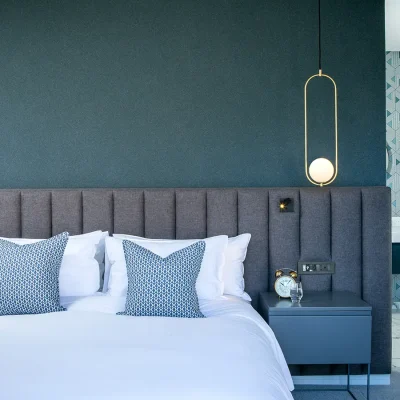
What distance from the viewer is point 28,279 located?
265 centimetres

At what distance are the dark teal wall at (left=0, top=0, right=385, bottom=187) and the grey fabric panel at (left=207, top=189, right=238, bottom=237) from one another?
0.69 feet

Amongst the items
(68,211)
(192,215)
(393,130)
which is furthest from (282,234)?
(393,130)

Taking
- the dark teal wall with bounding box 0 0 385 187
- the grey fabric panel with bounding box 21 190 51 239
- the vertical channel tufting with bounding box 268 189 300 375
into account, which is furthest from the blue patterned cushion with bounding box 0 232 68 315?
the vertical channel tufting with bounding box 268 189 300 375

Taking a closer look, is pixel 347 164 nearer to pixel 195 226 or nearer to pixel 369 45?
pixel 369 45

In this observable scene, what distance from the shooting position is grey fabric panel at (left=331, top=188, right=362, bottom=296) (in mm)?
3252

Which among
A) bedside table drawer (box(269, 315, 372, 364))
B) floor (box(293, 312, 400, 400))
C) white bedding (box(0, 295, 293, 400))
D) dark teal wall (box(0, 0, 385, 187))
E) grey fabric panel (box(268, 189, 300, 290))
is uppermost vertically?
dark teal wall (box(0, 0, 385, 187))

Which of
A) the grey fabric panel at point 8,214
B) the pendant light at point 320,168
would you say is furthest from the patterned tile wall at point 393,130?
the grey fabric panel at point 8,214

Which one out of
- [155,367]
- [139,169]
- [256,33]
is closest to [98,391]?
[155,367]

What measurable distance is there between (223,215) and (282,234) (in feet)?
1.32

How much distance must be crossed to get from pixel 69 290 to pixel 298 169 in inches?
66.8

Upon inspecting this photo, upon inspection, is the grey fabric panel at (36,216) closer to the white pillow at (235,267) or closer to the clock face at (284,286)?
the white pillow at (235,267)

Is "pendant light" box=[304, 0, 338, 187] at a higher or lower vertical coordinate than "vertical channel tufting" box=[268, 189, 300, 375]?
higher

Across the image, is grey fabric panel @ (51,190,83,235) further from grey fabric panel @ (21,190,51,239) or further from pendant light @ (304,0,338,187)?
pendant light @ (304,0,338,187)

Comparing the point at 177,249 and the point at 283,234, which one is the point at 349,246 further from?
the point at 177,249
